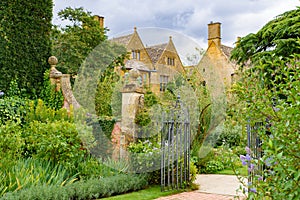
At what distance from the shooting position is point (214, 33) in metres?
23.3

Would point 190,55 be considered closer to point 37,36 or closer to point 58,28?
point 37,36

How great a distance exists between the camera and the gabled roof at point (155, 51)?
904cm

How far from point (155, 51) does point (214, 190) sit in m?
4.32

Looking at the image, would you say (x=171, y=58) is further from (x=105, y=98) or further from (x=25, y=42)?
(x=25, y=42)

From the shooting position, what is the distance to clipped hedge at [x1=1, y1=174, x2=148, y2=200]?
483 cm

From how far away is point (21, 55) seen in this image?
10625 mm

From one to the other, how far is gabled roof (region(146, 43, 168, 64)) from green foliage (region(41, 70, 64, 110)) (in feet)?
9.76

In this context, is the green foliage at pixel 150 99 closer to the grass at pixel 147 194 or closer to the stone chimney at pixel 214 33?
the grass at pixel 147 194

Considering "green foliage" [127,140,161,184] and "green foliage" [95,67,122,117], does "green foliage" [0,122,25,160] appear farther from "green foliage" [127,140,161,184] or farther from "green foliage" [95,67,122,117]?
"green foliage" [95,67,122,117]

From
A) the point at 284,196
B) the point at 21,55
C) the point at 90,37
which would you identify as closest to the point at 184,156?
the point at 284,196

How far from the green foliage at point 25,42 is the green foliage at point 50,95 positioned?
21 centimetres

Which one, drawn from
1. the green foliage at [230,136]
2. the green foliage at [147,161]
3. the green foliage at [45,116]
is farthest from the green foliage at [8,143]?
the green foliage at [230,136]

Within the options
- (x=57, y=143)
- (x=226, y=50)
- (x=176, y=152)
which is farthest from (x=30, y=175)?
(x=226, y=50)

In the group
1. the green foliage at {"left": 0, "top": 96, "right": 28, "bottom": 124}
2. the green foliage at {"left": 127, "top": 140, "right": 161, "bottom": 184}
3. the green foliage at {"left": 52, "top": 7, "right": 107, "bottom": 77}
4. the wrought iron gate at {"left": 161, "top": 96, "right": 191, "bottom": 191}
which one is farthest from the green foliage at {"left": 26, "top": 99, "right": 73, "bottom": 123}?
the green foliage at {"left": 52, "top": 7, "right": 107, "bottom": 77}
